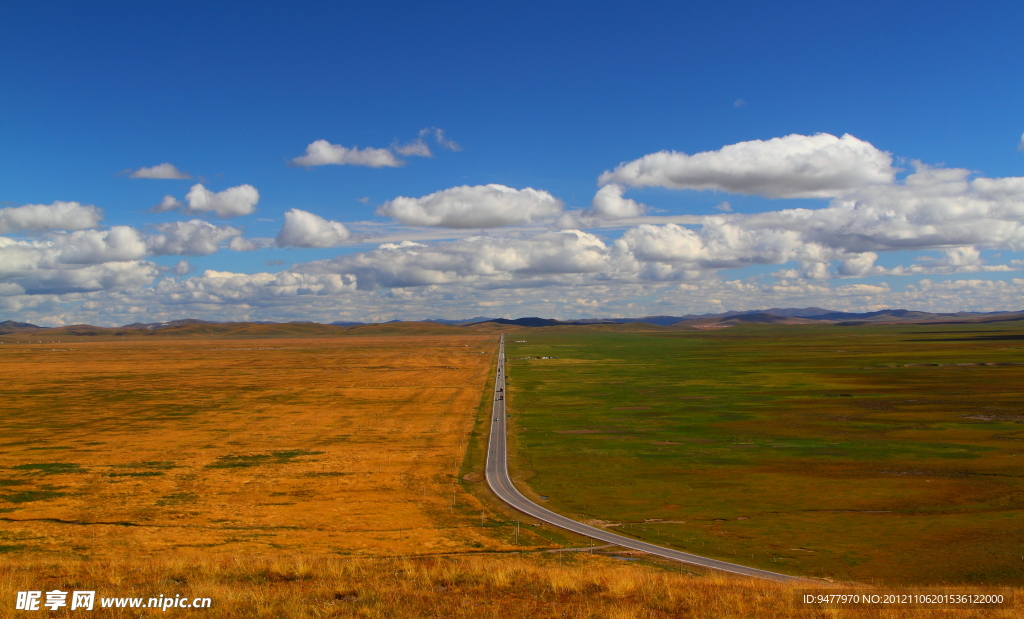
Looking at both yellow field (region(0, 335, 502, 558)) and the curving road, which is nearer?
the curving road

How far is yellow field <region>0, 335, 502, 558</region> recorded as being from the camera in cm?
4541

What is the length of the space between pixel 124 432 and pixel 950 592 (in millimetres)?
98181

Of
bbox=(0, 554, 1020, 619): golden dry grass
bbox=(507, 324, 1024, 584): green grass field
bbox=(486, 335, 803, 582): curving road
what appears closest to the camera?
bbox=(0, 554, 1020, 619): golden dry grass

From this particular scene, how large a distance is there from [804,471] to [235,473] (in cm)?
6048

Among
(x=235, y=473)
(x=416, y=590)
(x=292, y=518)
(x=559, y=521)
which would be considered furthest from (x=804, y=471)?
(x=235, y=473)

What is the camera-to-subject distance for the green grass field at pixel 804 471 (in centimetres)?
4456

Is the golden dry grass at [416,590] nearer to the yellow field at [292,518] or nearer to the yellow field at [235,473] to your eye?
the yellow field at [292,518]

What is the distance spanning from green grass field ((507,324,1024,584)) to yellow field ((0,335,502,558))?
508 inches

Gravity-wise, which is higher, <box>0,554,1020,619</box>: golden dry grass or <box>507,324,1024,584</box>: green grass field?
<box>0,554,1020,619</box>: golden dry grass

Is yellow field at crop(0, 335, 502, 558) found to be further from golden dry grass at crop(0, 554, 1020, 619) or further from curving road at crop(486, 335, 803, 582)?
golden dry grass at crop(0, 554, 1020, 619)

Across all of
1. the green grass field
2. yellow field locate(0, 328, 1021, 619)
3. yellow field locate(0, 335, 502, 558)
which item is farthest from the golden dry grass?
the green grass field

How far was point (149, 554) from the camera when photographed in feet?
132

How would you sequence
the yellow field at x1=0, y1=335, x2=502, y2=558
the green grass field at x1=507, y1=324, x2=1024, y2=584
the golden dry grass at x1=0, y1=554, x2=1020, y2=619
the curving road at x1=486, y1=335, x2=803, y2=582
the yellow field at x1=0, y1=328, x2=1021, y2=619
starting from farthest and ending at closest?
the yellow field at x1=0, y1=335, x2=502, y2=558 < the green grass field at x1=507, y1=324, x2=1024, y2=584 < the curving road at x1=486, y1=335, x2=803, y2=582 < the yellow field at x1=0, y1=328, x2=1021, y2=619 < the golden dry grass at x1=0, y1=554, x2=1020, y2=619

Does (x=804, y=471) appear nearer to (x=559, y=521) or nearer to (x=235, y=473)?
(x=559, y=521)
